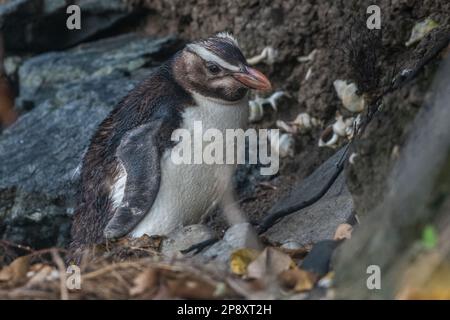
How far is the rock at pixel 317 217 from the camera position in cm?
527

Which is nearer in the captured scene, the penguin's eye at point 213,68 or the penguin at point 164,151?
the penguin at point 164,151

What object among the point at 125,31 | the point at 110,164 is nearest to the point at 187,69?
the point at 110,164

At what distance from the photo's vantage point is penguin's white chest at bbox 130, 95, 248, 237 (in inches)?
214

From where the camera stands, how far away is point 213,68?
5.57m

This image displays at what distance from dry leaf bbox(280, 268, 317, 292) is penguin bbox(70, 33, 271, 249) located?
56.1 inches

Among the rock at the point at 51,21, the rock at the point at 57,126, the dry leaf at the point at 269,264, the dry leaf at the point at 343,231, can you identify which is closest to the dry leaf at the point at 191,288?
the dry leaf at the point at 269,264

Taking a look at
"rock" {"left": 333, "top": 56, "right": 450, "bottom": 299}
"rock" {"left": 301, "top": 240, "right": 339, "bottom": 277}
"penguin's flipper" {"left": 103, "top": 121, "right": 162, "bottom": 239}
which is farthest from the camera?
"penguin's flipper" {"left": 103, "top": 121, "right": 162, "bottom": 239}

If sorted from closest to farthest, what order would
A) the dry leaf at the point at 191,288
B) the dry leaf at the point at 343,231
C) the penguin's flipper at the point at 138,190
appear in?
the dry leaf at the point at 191,288 → the dry leaf at the point at 343,231 → the penguin's flipper at the point at 138,190

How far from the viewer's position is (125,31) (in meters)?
8.38

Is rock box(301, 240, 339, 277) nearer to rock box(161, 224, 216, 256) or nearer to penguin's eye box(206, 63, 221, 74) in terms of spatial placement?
rock box(161, 224, 216, 256)

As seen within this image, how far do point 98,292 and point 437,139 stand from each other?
1261mm

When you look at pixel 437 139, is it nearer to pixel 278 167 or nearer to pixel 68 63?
pixel 278 167

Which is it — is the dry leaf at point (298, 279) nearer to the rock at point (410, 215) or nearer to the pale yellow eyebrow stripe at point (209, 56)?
the rock at point (410, 215)

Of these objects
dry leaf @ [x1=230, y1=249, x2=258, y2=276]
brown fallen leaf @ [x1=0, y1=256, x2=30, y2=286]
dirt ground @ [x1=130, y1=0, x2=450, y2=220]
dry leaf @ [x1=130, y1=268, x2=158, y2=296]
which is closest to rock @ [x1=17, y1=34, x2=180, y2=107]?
dirt ground @ [x1=130, y1=0, x2=450, y2=220]
